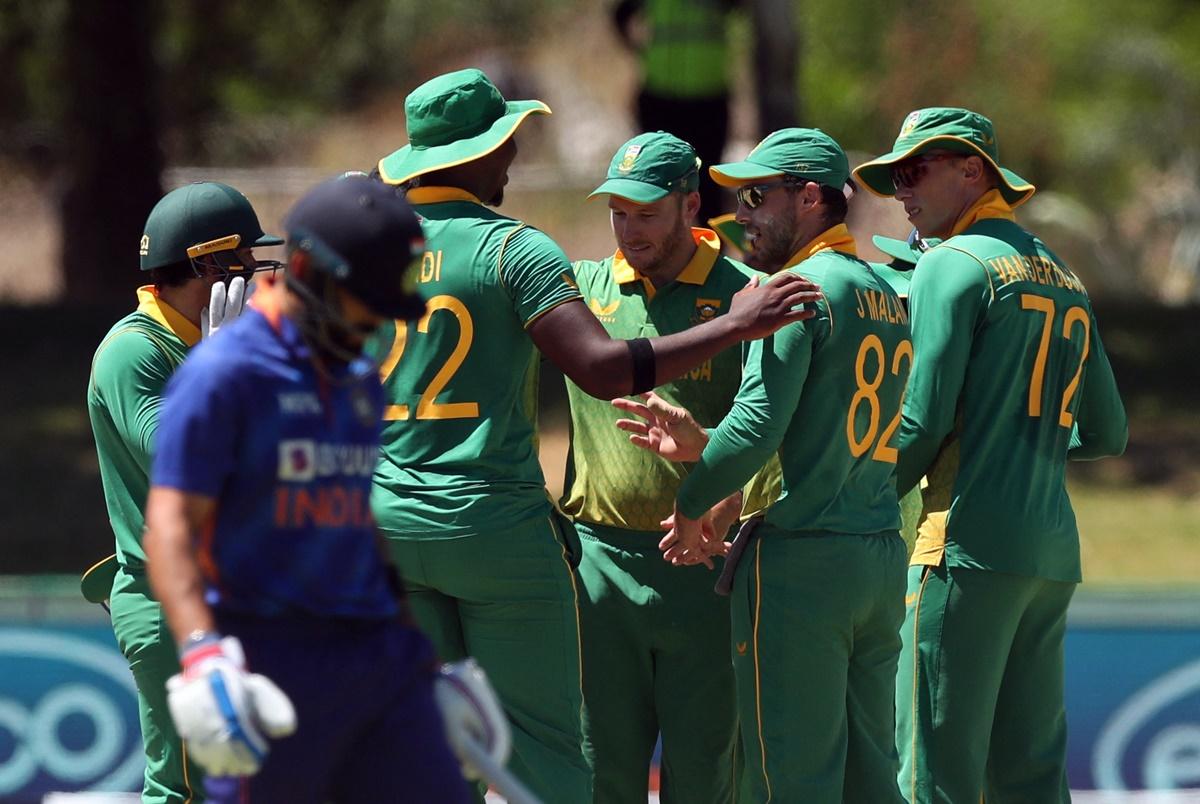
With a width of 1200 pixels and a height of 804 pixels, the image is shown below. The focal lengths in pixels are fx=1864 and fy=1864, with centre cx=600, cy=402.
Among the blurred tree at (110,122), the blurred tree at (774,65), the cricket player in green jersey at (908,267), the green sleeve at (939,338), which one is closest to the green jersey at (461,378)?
the green sleeve at (939,338)

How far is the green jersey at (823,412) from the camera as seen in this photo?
15.3 ft

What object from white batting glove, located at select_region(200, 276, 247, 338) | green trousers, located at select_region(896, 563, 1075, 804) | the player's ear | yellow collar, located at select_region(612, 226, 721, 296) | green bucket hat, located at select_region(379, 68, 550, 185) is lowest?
green trousers, located at select_region(896, 563, 1075, 804)

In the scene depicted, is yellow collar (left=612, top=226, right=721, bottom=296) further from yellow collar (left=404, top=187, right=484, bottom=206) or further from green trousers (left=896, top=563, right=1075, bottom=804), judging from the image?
green trousers (left=896, top=563, right=1075, bottom=804)

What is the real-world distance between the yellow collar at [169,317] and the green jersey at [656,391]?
3.58 feet

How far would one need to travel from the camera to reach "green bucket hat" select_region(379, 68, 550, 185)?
4.79 meters

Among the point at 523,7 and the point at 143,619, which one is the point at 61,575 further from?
the point at 523,7

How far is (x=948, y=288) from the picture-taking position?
4965 mm

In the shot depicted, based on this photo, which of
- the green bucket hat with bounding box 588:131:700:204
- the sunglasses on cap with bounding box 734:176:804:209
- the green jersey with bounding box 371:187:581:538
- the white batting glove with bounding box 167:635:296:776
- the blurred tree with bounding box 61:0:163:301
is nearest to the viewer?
the white batting glove with bounding box 167:635:296:776

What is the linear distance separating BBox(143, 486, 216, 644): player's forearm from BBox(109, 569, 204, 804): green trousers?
1.39 metres

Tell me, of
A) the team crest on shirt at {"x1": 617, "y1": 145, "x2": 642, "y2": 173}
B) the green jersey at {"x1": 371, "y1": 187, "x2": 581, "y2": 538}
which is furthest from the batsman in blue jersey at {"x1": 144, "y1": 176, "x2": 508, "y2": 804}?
the team crest on shirt at {"x1": 617, "y1": 145, "x2": 642, "y2": 173}

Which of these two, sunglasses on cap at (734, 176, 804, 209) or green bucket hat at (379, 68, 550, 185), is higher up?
green bucket hat at (379, 68, 550, 185)

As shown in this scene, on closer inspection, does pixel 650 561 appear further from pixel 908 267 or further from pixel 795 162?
pixel 908 267

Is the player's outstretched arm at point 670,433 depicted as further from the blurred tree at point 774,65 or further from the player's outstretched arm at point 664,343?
the blurred tree at point 774,65

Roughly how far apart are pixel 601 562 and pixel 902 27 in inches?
921
